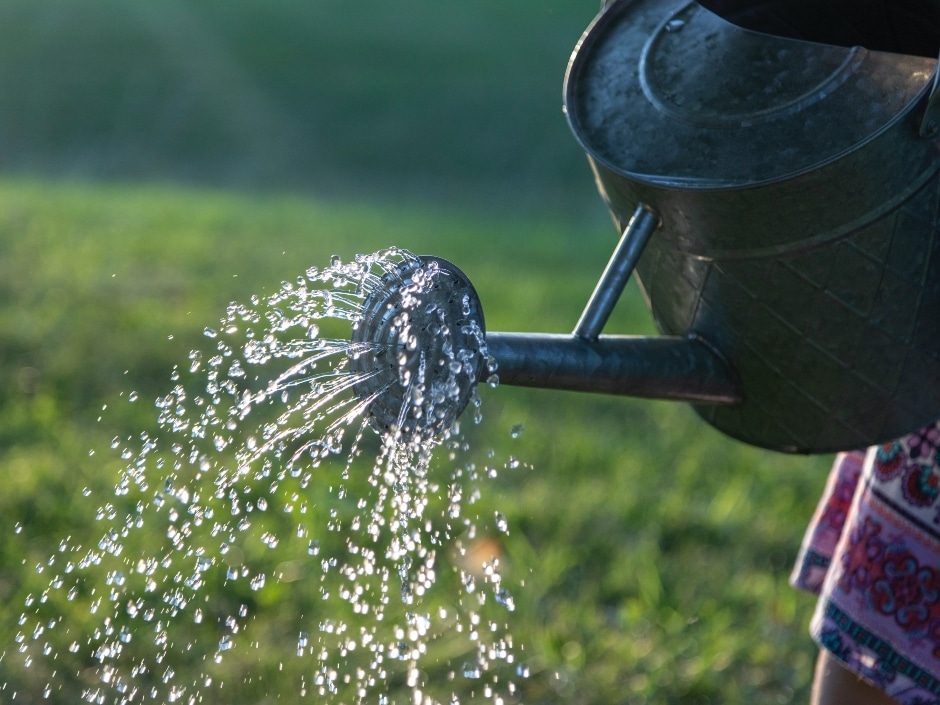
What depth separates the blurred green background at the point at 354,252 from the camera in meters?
2.48

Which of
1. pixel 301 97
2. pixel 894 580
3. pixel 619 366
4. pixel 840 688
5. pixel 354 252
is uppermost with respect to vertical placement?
pixel 619 366

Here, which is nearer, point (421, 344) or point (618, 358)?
point (421, 344)

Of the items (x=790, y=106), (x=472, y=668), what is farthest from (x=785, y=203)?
(x=472, y=668)

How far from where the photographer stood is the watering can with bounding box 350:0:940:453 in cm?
133

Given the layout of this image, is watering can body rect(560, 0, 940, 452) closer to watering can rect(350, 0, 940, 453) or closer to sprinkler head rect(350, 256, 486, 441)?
watering can rect(350, 0, 940, 453)

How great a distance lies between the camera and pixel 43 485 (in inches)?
110

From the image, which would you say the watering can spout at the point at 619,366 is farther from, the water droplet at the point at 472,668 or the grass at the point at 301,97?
the grass at the point at 301,97

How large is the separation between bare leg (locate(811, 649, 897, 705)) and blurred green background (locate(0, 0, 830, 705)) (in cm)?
55

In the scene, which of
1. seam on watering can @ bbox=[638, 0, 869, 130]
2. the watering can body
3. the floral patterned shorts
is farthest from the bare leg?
seam on watering can @ bbox=[638, 0, 869, 130]

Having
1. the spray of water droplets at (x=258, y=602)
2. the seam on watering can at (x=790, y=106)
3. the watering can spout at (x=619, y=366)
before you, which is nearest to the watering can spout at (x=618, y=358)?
the watering can spout at (x=619, y=366)

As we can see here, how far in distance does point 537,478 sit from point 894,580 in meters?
1.56

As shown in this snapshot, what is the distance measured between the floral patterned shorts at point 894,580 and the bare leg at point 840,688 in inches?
2.0

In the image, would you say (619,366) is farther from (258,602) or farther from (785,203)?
(258,602)

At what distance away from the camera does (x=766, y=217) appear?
1.35 meters
